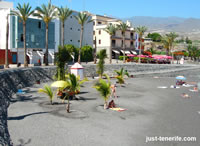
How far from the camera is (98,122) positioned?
17.3 metres

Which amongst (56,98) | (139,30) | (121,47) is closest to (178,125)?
(56,98)

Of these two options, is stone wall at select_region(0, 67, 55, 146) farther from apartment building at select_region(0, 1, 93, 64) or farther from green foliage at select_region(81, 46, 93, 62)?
green foliage at select_region(81, 46, 93, 62)

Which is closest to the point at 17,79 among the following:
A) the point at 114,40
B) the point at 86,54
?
the point at 86,54

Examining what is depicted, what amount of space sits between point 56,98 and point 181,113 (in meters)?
12.1

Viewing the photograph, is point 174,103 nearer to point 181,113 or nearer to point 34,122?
point 181,113

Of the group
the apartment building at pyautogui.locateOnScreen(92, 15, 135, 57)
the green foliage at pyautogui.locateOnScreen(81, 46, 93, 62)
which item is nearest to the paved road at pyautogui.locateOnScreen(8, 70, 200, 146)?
the green foliage at pyautogui.locateOnScreen(81, 46, 93, 62)

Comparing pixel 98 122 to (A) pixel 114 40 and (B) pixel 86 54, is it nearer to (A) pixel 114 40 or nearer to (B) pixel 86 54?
(B) pixel 86 54

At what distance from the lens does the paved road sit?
46.3ft

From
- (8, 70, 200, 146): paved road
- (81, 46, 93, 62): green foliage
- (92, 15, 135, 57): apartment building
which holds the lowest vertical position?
(8, 70, 200, 146): paved road

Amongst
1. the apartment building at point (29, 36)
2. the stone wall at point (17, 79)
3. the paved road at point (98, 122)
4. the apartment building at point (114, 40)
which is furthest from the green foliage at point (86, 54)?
the paved road at point (98, 122)

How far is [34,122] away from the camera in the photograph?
1688 centimetres

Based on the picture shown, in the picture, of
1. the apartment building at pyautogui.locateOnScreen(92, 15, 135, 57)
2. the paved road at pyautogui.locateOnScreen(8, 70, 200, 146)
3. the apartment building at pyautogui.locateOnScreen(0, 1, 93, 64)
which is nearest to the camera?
the paved road at pyautogui.locateOnScreen(8, 70, 200, 146)

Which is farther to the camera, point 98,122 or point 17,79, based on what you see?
point 17,79

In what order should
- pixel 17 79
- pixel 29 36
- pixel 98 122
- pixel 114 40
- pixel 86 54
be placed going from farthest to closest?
pixel 114 40 → pixel 86 54 → pixel 29 36 → pixel 17 79 → pixel 98 122
